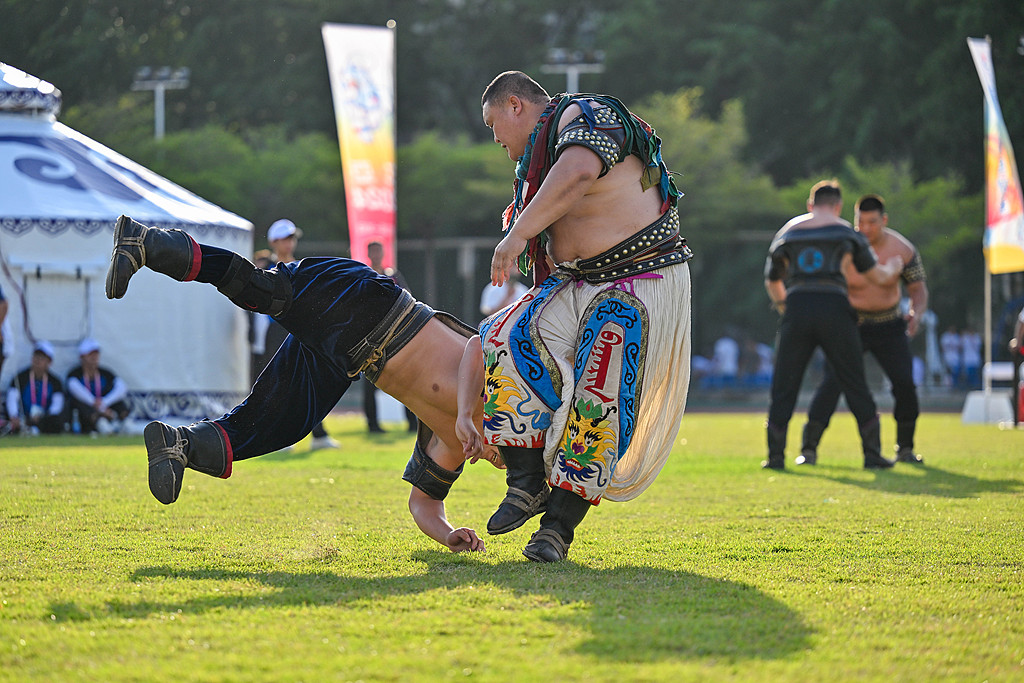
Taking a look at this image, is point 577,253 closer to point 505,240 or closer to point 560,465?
point 505,240

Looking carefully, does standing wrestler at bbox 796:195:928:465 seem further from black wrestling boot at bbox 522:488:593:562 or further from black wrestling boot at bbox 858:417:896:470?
black wrestling boot at bbox 522:488:593:562

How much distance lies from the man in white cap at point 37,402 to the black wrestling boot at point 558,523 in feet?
32.3

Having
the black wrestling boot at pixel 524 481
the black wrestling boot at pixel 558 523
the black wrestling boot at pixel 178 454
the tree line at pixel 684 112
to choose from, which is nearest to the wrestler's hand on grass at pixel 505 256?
the black wrestling boot at pixel 524 481

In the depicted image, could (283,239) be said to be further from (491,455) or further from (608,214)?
(608,214)

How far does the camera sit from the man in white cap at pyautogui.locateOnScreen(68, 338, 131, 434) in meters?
13.2

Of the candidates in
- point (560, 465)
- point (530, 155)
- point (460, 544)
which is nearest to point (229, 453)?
point (460, 544)

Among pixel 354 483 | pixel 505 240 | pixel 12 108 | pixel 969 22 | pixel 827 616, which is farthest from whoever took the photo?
pixel 969 22

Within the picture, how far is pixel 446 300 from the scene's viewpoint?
31125mm

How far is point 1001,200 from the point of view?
1392 centimetres

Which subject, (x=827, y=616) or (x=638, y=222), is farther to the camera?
(x=638, y=222)

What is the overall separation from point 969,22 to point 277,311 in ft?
93.9

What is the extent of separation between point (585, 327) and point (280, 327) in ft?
24.0

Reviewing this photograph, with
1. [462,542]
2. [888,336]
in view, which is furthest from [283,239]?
[462,542]

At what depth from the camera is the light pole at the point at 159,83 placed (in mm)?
33844
